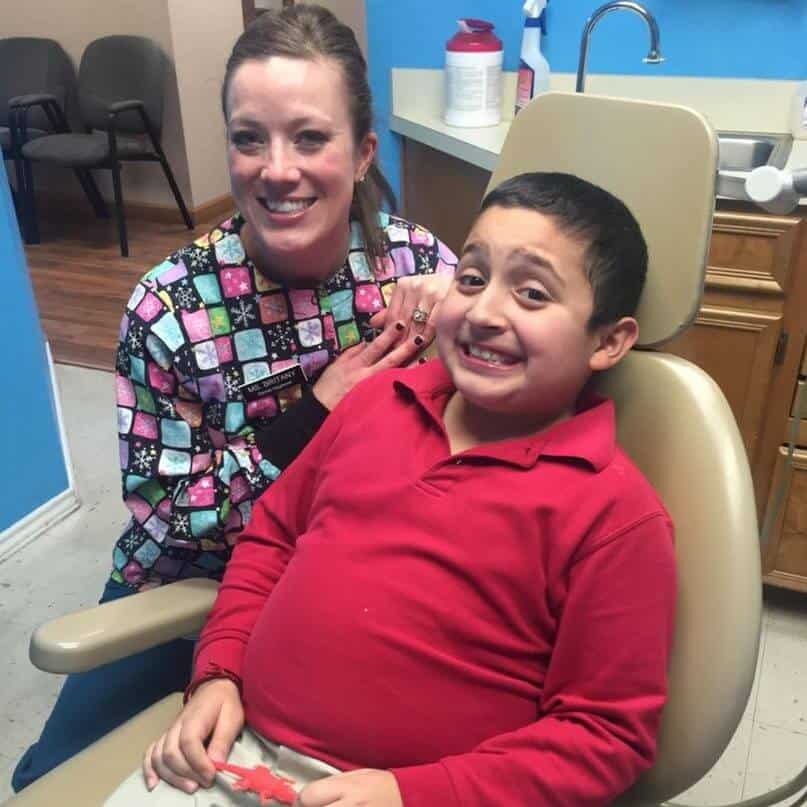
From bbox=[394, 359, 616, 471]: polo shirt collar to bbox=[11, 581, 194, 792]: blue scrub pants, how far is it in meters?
0.48

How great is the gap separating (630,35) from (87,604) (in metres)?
1.87

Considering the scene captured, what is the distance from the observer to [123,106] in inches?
151

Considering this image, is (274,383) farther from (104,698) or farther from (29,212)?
(29,212)

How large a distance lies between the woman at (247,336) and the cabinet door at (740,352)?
2.66ft

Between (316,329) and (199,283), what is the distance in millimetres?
154

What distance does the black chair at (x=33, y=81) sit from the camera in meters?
4.28

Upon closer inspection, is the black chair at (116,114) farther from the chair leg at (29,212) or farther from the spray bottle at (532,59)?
the spray bottle at (532,59)

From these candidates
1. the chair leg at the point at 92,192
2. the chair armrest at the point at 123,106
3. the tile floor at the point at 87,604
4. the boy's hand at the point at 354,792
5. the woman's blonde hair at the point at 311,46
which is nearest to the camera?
the boy's hand at the point at 354,792


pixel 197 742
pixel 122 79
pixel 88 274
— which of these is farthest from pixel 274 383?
pixel 122 79

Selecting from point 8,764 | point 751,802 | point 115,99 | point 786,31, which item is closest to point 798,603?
point 751,802

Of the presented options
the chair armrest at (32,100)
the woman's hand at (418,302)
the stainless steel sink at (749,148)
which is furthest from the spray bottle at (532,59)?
the chair armrest at (32,100)

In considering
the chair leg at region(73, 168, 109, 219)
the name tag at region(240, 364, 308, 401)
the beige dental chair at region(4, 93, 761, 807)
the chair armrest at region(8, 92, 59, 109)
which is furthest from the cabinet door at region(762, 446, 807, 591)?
the chair leg at region(73, 168, 109, 219)

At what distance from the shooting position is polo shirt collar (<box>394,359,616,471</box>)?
81cm

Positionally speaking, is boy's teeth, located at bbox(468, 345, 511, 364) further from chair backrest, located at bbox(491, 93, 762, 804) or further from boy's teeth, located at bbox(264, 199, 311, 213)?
boy's teeth, located at bbox(264, 199, 311, 213)
